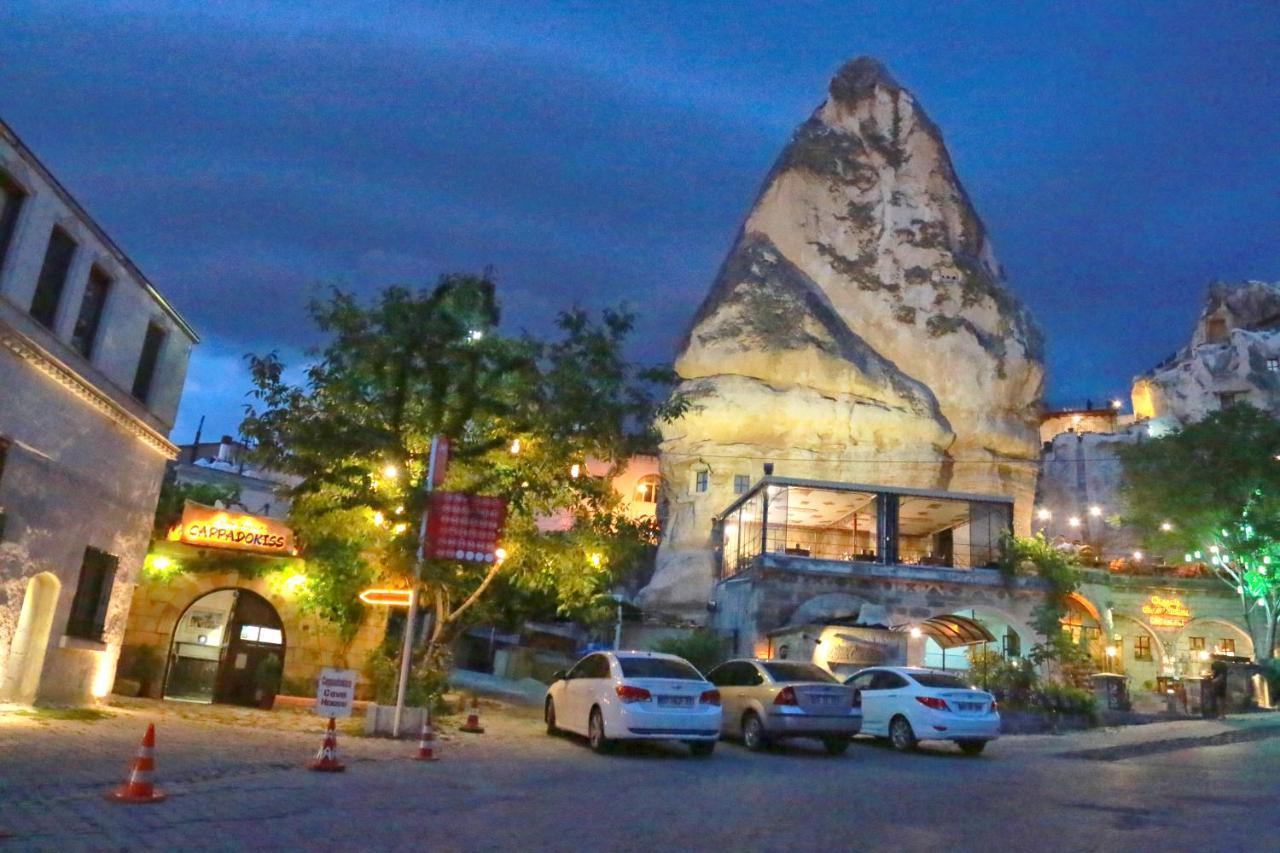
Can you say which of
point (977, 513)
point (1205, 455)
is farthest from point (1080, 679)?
point (1205, 455)

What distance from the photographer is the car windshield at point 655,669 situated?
1332 cm

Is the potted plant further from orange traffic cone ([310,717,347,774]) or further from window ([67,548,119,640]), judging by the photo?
orange traffic cone ([310,717,347,774])

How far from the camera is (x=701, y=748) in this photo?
13820 mm

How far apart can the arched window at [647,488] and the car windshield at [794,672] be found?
122ft

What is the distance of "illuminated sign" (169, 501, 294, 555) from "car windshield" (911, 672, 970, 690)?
475 inches

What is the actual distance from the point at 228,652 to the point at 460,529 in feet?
24.6

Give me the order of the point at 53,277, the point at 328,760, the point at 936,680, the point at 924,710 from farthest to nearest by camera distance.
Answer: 1. the point at 936,680
2. the point at 924,710
3. the point at 53,277
4. the point at 328,760

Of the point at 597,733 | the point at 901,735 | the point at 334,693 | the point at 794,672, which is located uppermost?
the point at 794,672

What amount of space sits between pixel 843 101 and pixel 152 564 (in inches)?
1919

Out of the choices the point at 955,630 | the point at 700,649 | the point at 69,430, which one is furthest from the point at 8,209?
the point at 955,630

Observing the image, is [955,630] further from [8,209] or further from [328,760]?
[8,209]

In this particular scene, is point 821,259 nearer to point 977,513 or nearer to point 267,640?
point 977,513

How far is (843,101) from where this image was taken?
55.0m

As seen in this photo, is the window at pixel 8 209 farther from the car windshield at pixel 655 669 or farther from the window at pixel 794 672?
the window at pixel 794 672
